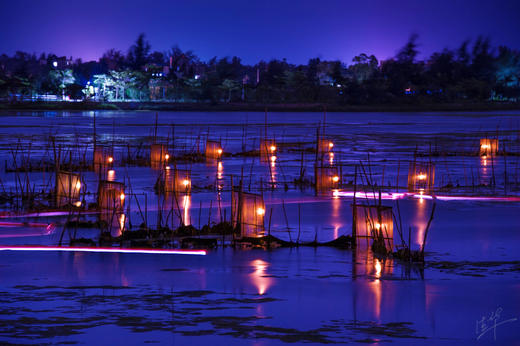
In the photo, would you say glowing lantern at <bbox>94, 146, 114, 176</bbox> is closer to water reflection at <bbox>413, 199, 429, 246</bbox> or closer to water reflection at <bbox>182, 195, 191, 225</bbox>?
water reflection at <bbox>182, 195, 191, 225</bbox>

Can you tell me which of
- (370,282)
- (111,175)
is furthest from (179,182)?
(370,282)

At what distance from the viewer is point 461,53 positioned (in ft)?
283

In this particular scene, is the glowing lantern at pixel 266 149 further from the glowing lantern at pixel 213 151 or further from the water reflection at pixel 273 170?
the glowing lantern at pixel 213 151

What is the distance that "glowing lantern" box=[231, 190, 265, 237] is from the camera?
277 inches

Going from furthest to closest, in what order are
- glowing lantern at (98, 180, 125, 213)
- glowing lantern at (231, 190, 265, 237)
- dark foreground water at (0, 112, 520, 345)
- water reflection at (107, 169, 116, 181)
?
water reflection at (107, 169, 116, 181) → glowing lantern at (98, 180, 125, 213) → glowing lantern at (231, 190, 265, 237) → dark foreground water at (0, 112, 520, 345)

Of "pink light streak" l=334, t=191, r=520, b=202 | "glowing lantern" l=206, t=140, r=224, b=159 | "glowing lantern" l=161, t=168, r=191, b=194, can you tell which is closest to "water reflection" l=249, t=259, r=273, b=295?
"glowing lantern" l=161, t=168, r=191, b=194

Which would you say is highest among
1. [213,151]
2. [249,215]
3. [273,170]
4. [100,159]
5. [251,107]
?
[251,107]

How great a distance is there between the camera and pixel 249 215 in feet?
23.3

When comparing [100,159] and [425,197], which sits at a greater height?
[100,159]
